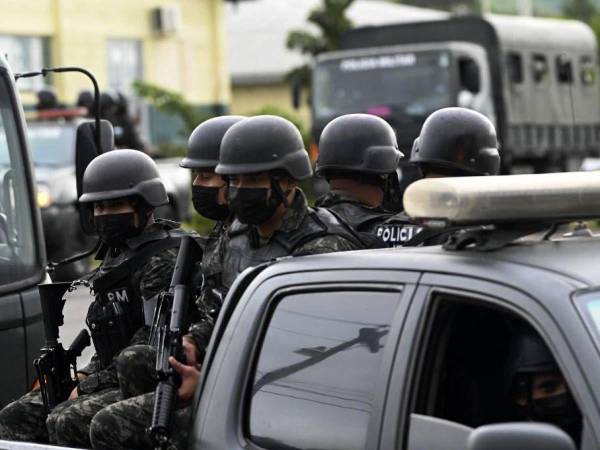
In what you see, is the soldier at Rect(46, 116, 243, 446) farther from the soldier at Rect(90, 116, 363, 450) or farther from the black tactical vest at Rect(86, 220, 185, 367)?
the black tactical vest at Rect(86, 220, 185, 367)

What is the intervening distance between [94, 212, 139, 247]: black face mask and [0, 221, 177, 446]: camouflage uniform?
9.1 inches

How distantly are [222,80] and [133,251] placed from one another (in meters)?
32.5

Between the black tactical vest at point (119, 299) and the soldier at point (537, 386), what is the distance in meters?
2.16

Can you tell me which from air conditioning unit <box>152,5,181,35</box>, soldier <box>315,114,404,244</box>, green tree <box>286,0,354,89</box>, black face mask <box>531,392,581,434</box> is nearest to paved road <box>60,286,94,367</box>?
soldier <box>315,114,404,244</box>

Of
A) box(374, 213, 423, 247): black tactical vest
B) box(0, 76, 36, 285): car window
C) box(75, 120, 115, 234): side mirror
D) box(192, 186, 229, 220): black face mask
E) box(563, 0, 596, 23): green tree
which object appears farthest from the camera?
box(563, 0, 596, 23): green tree

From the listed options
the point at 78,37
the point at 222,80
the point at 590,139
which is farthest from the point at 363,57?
the point at 222,80

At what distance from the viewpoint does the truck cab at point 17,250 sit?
675 centimetres

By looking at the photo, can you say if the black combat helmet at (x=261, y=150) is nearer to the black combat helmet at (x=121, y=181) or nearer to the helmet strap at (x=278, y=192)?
the helmet strap at (x=278, y=192)

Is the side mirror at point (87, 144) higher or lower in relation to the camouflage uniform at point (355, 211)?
higher

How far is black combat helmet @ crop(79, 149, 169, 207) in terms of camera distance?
Answer: 5.70 metres

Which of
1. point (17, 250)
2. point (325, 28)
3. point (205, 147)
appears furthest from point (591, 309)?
point (325, 28)

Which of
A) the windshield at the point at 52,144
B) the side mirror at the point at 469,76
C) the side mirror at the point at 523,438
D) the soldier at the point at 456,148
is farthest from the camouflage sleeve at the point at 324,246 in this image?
the side mirror at the point at 469,76

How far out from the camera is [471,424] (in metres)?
3.58

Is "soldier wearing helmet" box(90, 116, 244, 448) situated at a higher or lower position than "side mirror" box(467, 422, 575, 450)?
lower
